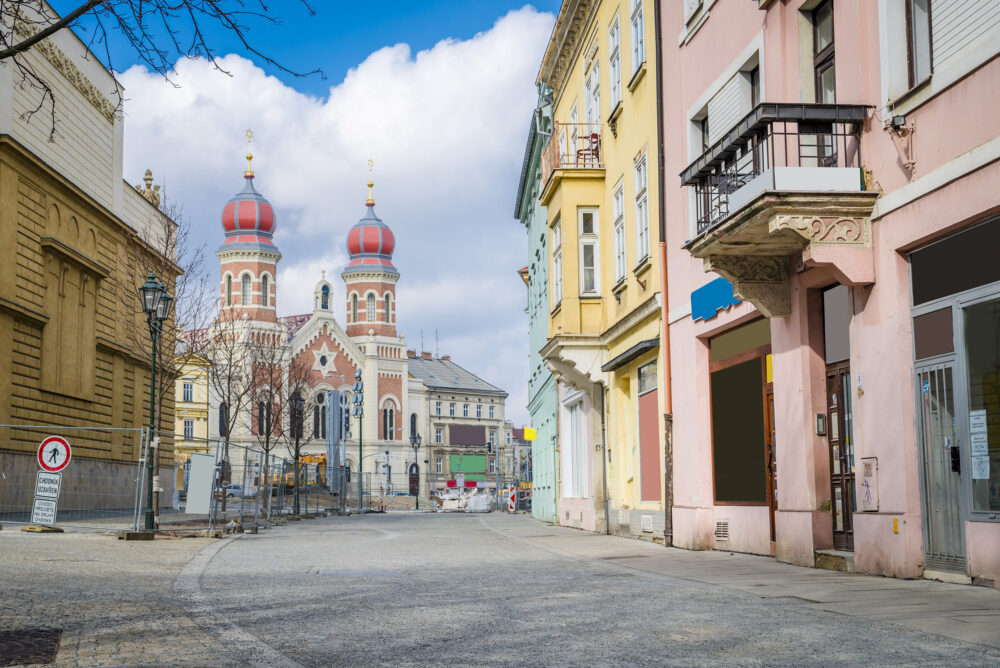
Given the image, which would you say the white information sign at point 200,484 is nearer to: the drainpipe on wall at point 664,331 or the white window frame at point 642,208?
the drainpipe on wall at point 664,331

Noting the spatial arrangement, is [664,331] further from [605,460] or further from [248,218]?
[248,218]

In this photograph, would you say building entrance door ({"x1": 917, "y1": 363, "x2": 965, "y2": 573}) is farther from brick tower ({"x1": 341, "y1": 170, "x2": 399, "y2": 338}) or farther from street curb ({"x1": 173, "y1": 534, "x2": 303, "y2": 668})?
brick tower ({"x1": 341, "y1": 170, "x2": 399, "y2": 338})

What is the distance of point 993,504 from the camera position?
385 inches

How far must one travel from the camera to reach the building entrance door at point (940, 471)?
10305mm

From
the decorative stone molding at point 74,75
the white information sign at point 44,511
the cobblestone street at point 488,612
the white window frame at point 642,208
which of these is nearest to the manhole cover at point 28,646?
the cobblestone street at point 488,612

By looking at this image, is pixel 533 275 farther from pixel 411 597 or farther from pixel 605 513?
pixel 411 597

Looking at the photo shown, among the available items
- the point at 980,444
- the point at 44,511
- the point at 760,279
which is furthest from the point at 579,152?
the point at 980,444

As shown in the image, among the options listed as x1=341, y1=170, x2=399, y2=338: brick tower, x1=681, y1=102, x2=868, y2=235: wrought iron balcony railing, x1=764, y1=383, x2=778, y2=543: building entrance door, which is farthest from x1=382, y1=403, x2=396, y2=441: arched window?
x1=681, y1=102, x2=868, y2=235: wrought iron balcony railing

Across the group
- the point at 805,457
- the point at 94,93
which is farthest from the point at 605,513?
the point at 94,93

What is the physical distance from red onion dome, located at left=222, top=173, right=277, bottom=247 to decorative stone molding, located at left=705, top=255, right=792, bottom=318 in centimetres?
9853

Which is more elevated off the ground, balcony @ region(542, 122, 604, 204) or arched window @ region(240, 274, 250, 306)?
arched window @ region(240, 274, 250, 306)

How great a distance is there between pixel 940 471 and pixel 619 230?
12635mm

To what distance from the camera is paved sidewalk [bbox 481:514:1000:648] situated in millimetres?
7681

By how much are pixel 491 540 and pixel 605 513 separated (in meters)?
3.60
